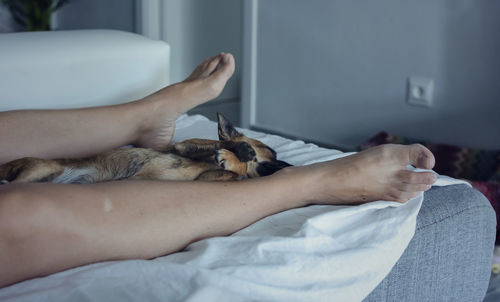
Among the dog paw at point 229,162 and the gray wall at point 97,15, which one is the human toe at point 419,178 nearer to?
the dog paw at point 229,162

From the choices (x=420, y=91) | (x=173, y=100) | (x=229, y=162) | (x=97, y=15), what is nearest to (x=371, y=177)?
(x=229, y=162)

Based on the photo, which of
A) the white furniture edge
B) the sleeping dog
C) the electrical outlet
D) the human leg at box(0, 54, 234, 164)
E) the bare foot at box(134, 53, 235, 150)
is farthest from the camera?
the white furniture edge

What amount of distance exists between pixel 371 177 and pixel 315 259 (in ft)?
0.81

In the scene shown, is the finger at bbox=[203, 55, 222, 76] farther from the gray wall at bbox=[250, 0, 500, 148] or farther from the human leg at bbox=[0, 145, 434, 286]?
the gray wall at bbox=[250, 0, 500, 148]

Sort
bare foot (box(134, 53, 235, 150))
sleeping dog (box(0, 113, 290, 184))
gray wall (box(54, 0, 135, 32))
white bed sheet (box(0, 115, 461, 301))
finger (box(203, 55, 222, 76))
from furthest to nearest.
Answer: gray wall (box(54, 0, 135, 32)) < finger (box(203, 55, 222, 76)) < bare foot (box(134, 53, 235, 150)) < sleeping dog (box(0, 113, 290, 184)) < white bed sheet (box(0, 115, 461, 301))

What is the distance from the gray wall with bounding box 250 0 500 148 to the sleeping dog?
1.10m

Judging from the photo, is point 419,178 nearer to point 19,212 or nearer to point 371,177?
point 371,177

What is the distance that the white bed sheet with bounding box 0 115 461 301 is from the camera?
574mm

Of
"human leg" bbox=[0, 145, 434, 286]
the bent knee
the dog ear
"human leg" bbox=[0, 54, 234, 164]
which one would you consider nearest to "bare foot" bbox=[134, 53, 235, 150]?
"human leg" bbox=[0, 54, 234, 164]

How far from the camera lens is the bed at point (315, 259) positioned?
584 mm

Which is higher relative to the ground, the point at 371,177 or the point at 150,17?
the point at 150,17

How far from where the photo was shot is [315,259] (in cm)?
65

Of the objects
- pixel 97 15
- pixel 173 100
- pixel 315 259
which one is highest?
pixel 97 15

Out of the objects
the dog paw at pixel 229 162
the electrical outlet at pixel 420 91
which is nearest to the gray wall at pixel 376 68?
the electrical outlet at pixel 420 91
